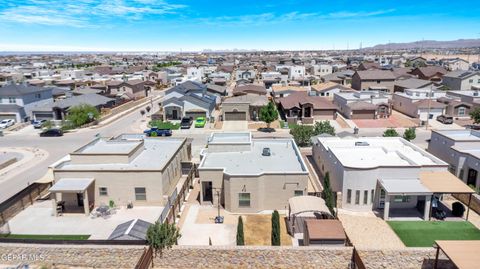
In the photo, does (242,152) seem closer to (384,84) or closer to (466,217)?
(466,217)

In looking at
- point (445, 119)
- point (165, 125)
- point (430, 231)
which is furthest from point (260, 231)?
point (445, 119)

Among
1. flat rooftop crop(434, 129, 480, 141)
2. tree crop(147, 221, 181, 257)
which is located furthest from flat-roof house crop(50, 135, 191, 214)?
flat rooftop crop(434, 129, 480, 141)

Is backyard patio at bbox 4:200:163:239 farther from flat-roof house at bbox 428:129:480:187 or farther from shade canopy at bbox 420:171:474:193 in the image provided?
flat-roof house at bbox 428:129:480:187

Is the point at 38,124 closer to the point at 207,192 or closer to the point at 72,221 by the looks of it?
the point at 72,221

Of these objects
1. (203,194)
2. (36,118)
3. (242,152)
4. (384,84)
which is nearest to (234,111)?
(242,152)

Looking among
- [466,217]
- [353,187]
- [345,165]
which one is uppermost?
[345,165]

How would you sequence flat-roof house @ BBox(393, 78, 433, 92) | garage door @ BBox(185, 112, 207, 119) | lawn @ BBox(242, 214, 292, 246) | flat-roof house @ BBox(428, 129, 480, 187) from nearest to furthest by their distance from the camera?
lawn @ BBox(242, 214, 292, 246)
flat-roof house @ BBox(428, 129, 480, 187)
garage door @ BBox(185, 112, 207, 119)
flat-roof house @ BBox(393, 78, 433, 92)

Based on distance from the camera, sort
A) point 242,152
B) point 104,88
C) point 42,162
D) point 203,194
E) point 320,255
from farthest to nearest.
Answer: point 104,88, point 42,162, point 242,152, point 203,194, point 320,255
